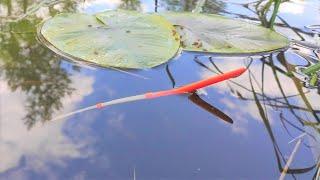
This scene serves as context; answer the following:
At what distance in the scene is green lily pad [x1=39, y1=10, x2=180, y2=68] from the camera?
1.48m

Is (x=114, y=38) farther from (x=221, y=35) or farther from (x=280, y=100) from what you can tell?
(x=280, y=100)

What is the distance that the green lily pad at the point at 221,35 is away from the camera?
167 cm

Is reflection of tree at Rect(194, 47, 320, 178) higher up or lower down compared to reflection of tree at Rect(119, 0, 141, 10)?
lower down

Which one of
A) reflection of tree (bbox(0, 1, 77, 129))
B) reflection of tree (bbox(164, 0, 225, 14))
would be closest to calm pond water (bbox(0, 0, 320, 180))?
reflection of tree (bbox(0, 1, 77, 129))

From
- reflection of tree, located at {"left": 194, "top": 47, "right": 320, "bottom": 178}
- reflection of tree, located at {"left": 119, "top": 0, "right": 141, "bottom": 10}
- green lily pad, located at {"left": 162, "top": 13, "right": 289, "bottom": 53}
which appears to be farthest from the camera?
reflection of tree, located at {"left": 119, "top": 0, "right": 141, "bottom": 10}

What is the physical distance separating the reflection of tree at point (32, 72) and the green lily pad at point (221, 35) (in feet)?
1.73

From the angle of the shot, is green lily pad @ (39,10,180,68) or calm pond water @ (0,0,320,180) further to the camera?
green lily pad @ (39,10,180,68)

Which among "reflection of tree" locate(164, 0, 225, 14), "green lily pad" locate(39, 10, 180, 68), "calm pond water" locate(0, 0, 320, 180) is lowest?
"calm pond water" locate(0, 0, 320, 180)

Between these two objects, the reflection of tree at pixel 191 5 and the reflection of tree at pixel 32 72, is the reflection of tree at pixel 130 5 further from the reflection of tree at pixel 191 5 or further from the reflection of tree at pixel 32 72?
the reflection of tree at pixel 32 72

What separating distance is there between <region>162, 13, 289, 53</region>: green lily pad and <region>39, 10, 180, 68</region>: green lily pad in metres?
0.07

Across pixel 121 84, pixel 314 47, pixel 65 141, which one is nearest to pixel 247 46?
pixel 314 47

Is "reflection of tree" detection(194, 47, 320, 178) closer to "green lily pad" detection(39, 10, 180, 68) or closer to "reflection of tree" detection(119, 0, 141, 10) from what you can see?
"green lily pad" detection(39, 10, 180, 68)

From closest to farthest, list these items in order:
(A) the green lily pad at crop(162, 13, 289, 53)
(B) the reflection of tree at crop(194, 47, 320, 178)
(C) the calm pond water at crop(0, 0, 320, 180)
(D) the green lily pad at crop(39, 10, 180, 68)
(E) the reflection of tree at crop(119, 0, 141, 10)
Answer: (C) the calm pond water at crop(0, 0, 320, 180), (B) the reflection of tree at crop(194, 47, 320, 178), (D) the green lily pad at crop(39, 10, 180, 68), (A) the green lily pad at crop(162, 13, 289, 53), (E) the reflection of tree at crop(119, 0, 141, 10)

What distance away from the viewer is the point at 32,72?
141cm
